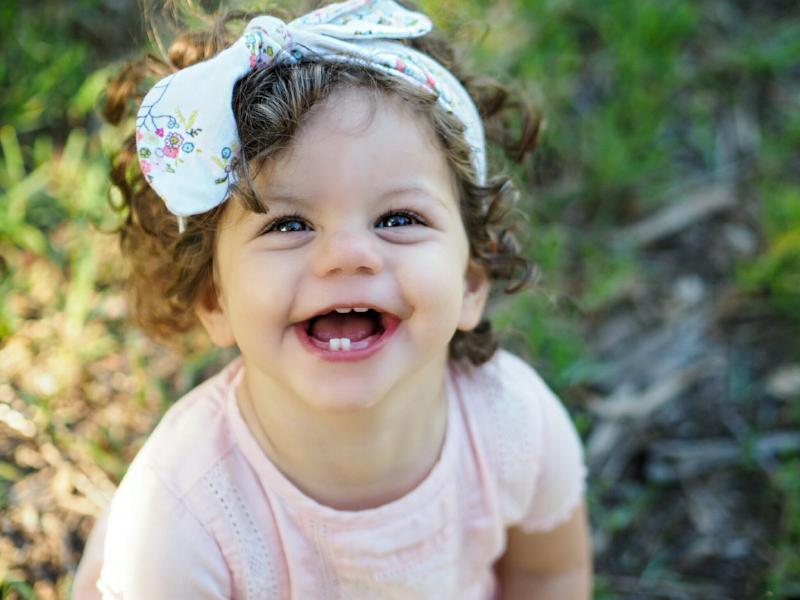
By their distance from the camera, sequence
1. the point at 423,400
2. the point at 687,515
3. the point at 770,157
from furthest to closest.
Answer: the point at 770,157, the point at 687,515, the point at 423,400

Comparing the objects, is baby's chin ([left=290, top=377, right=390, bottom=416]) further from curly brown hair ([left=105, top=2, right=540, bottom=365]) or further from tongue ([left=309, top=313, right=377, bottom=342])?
curly brown hair ([left=105, top=2, right=540, bottom=365])

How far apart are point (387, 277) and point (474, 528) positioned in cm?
57

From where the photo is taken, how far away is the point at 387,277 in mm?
1330

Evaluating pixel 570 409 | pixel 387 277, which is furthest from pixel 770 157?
pixel 387 277

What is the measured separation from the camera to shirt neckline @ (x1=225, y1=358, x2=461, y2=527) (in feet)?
Result: 5.00

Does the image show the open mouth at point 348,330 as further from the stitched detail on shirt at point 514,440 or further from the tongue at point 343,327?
the stitched detail on shirt at point 514,440

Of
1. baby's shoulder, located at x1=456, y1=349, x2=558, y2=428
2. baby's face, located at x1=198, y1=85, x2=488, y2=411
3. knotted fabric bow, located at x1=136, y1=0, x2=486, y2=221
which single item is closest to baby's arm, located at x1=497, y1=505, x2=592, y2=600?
baby's shoulder, located at x1=456, y1=349, x2=558, y2=428

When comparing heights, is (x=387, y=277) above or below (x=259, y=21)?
below

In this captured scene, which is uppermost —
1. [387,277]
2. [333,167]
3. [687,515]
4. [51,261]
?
[333,167]

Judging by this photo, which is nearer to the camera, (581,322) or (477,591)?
(477,591)

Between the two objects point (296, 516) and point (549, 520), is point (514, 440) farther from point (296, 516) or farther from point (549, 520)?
point (296, 516)

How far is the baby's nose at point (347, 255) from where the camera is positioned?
128 centimetres

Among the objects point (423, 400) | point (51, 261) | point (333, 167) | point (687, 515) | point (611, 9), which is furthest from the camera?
point (611, 9)

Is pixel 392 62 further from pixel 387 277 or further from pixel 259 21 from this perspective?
pixel 387 277
